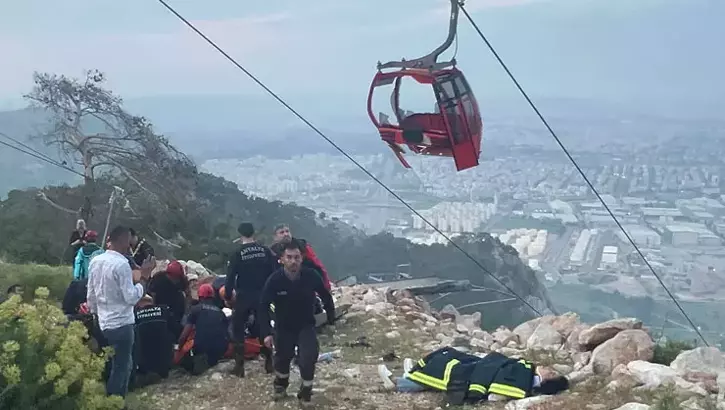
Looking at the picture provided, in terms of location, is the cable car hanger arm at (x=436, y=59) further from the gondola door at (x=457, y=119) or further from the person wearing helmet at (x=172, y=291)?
the person wearing helmet at (x=172, y=291)

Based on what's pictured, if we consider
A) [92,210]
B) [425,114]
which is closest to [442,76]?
[425,114]

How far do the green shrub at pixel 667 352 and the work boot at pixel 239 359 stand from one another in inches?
172

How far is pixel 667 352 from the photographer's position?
9.15m

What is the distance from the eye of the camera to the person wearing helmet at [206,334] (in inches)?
367

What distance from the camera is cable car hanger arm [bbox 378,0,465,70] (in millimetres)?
7816

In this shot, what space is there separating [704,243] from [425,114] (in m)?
25.8

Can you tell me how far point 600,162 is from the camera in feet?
147

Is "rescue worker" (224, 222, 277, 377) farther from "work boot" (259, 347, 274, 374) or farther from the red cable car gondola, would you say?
the red cable car gondola

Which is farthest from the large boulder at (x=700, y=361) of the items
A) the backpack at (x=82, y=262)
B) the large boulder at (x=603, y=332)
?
the backpack at (x=82, y=262)

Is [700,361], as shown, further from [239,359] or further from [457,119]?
[239,359]

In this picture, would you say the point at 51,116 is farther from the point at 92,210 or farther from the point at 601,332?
the point at 601,332

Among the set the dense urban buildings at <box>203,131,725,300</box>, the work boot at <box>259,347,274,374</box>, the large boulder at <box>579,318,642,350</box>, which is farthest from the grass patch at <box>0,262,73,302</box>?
the dense urban buildings at <box>203,131,725,300</box>

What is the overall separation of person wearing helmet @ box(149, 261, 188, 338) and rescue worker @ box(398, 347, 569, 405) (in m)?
2.64

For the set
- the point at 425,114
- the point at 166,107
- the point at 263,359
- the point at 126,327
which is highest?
the point at 166,107
